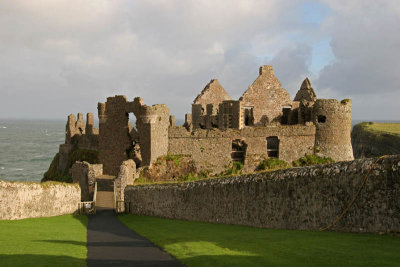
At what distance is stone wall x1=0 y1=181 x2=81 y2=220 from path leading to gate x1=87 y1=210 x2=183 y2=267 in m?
3.61

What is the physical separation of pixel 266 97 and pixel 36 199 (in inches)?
1113

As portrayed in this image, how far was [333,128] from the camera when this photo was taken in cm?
3897

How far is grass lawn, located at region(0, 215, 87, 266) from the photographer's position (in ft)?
39.7

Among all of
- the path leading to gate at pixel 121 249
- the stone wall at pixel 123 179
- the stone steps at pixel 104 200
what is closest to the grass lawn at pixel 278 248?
the path leading to gate at pixel 121 249

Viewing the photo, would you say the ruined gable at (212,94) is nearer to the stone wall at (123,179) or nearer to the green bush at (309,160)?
the green bush at (309,160)

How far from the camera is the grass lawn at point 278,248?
10234 mm

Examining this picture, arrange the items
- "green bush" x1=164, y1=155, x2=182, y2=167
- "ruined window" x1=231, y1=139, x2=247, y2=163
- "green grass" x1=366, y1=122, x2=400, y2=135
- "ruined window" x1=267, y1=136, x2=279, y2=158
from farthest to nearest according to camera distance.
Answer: "green grass" x1=366, y1=122, x2=400, y2=135 → "ruined window" x1=267, y1=136, x2=279, y2=158 → "ruined window" x1=231, y1=139, x2=247, y2=163 → "green bush" x1=164, y1=155, x2=182, y2=167

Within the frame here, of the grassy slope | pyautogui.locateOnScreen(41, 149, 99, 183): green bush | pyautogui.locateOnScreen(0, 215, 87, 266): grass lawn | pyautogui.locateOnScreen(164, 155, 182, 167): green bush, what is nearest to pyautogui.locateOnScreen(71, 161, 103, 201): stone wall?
pyautogui.locateOnScreen(164, 155, 182, 167): green bush

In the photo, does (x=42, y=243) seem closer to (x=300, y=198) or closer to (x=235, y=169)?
(x=300, y=198)

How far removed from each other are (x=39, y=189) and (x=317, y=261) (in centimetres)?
1814

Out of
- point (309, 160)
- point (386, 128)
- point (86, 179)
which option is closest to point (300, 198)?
point (86, 179)

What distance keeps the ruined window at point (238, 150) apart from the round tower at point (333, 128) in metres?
7.44

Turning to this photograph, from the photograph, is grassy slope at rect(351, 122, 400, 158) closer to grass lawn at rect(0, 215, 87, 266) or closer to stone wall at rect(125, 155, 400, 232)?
stone wall at rect(125, 155, 400, 232)

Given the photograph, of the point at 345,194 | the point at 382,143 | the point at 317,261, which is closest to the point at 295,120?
the point at 382,143
